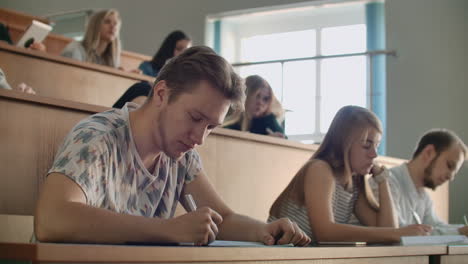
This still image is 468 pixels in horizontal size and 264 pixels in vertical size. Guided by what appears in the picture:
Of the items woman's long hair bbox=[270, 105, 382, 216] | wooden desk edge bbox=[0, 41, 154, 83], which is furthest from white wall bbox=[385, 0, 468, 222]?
woman's long hair bbox=[270, 105, 382, 216]

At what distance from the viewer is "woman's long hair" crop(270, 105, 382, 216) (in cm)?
236

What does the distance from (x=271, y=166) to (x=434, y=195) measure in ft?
5.93

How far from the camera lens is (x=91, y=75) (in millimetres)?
3463

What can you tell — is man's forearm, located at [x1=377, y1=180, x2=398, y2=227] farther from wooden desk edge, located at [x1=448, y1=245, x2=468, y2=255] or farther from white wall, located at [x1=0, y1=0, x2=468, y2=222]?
white wall, located at [x1=0, y1=0, x2=468, y2=222]

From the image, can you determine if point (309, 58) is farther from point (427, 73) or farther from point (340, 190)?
point (340, 190)

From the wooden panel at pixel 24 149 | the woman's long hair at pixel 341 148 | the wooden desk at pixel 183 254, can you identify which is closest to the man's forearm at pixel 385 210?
the woman's long hair at pixel 341 148

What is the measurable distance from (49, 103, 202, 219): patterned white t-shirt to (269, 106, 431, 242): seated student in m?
0.65

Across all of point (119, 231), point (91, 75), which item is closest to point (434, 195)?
point (91, 75)

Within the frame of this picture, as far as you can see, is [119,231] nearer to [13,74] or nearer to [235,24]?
[13,74]

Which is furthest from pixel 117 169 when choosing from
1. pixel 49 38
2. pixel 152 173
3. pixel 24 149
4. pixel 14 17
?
pixel 14 17

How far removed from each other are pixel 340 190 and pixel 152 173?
110 centimetres

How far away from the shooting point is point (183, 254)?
34.8 inches

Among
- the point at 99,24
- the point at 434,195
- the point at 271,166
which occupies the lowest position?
the point at 434,195

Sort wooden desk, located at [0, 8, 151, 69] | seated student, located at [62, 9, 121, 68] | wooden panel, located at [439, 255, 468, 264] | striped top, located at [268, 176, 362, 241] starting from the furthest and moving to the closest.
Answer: wooden desk, located at [0, 8, 151, 69]
seated student, located at [62, 9, 121, 68]
striped top, located at [268, 176, 362, 241]
wooden panel, located at [439, 255, 468, 264]
